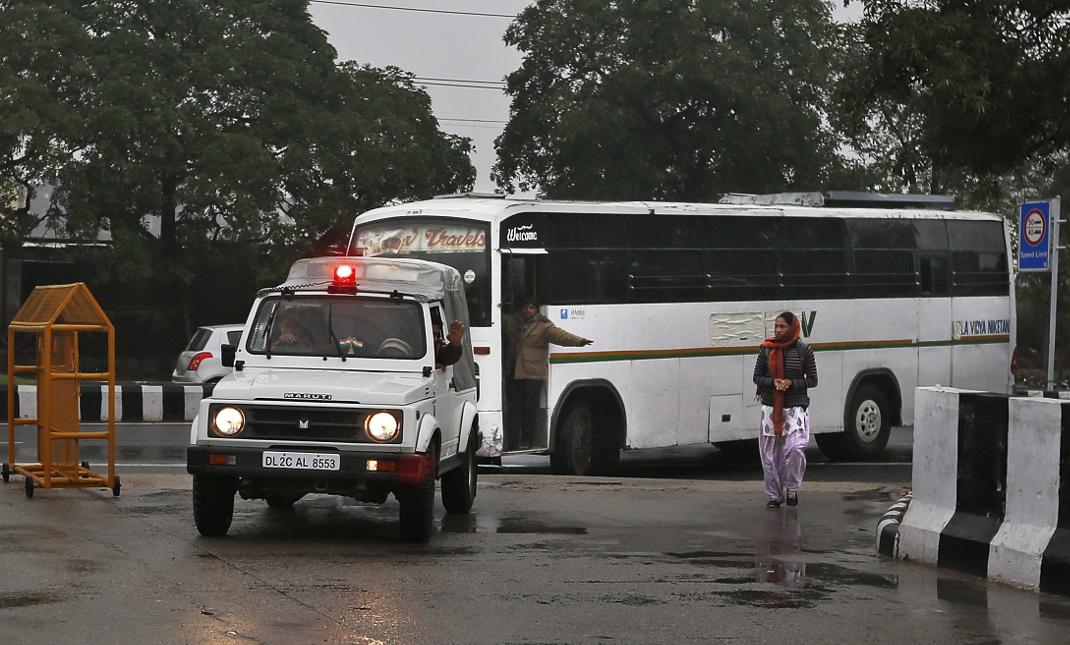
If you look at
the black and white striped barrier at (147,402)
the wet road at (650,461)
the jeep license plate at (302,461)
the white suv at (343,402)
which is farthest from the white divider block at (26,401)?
the jeep license plate at (302,461)

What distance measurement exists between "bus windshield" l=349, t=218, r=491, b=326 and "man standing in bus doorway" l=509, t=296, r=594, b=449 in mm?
503

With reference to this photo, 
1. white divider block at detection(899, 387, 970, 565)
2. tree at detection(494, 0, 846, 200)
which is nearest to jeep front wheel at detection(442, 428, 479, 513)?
white divider block at detection(899, 387, 970, 565)

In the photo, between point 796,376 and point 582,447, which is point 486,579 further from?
point 582,447

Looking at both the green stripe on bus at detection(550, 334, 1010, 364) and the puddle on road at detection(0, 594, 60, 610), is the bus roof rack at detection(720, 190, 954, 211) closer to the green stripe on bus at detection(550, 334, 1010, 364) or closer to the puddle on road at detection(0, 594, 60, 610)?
the green stripe on bus at detection(550, 334, 1010, 364)

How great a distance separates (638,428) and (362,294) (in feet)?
24.2

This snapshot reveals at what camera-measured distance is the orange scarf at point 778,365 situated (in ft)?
48.8

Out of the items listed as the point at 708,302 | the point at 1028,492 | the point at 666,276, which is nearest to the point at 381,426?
the point at 1028,492

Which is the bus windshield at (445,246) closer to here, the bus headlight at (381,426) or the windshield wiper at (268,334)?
the windshield wiper at (268,334)

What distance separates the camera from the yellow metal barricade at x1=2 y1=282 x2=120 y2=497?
14.3 m

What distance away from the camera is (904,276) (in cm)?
2305

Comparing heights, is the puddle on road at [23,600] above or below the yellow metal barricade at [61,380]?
below

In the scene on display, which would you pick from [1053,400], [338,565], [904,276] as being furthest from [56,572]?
[904,276]

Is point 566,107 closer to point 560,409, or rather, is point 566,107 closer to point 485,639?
point 560,409

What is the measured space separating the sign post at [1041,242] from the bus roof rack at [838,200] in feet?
4.55
